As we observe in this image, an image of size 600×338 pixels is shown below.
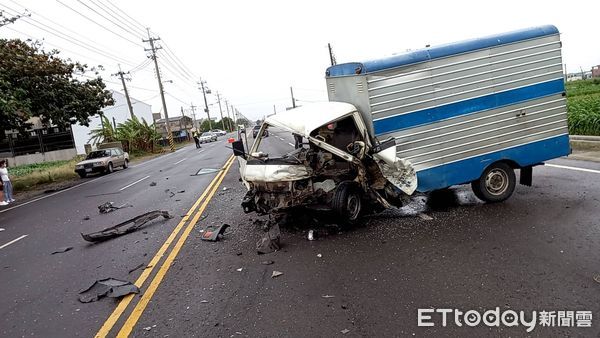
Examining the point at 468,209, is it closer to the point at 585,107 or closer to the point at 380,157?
the point at 380,157

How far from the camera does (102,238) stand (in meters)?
8.12

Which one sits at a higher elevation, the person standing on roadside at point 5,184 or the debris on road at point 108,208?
A: the person standing on roadside at point 5,184

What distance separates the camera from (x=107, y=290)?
533cm

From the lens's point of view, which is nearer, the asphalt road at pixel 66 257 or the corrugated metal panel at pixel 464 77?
the asphalt road at pixel 66 257

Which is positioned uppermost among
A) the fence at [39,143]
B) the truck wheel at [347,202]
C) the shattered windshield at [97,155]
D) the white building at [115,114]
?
the white building at [115,114]

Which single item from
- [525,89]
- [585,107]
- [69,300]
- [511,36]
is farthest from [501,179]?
[585,107]

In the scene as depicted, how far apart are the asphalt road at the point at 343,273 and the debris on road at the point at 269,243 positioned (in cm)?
17

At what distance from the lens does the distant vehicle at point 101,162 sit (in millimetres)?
24078

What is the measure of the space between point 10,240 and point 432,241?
872cm

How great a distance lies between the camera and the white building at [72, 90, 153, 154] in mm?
56125

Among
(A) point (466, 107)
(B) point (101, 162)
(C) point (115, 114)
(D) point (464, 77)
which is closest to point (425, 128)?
(A) point (466, 107)

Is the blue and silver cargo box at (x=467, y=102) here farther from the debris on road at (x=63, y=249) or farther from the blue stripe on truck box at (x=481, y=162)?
the debris on road at (x=63, y=249)

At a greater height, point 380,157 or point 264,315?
point 380,157

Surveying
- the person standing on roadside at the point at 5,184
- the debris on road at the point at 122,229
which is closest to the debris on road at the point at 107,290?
the debris on road at the point at 122,229
